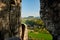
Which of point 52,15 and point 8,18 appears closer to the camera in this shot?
point 52,15

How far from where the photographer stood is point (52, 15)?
5.44m

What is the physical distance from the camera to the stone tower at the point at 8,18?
6555mm

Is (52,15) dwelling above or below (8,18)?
above

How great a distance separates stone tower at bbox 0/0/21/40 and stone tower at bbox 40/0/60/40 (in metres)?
1.41

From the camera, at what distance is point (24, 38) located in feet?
31.5

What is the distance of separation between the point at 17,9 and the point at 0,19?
1.06 m

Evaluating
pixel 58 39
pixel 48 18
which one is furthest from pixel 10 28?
pixel 58 39

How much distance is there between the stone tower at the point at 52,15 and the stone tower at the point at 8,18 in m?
1.41

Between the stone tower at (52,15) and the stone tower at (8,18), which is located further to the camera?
the stone tower at (8,18)

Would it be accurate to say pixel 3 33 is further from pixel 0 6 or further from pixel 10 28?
pixel 0 6

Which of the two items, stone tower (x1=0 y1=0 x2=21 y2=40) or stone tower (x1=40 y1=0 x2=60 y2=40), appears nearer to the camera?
stone tower (x1=40 y1=0 x2=60 y2=40)

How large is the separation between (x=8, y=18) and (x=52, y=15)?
74.3 inches

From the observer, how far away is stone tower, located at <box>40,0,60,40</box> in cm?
525

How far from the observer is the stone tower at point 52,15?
5250 mm
